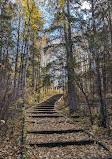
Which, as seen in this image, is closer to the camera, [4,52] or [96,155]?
[96,155]

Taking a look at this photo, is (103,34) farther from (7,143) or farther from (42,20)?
(42,20)

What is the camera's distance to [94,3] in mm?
6363

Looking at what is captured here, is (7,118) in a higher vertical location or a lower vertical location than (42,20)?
lower

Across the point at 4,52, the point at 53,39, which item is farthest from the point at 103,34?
the point at 4,52

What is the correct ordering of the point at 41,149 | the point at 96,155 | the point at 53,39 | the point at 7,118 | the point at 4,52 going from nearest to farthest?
the point at 96,155 → the point at 41,149 → the point at 7,118 → the point at 53,39 → the point at 4,52

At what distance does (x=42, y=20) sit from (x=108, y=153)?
1004 cm

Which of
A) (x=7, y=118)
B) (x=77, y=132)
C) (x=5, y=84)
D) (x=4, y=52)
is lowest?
(x=77, y=132)

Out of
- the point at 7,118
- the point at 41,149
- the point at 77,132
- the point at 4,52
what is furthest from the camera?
the point at 4,52

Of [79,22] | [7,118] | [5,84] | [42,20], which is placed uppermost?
[42,20]

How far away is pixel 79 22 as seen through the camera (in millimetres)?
8055

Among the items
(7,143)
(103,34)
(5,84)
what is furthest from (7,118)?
(103,34)

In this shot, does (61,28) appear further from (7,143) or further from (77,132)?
(7,143)

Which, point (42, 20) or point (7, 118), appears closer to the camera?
point (7, 118)

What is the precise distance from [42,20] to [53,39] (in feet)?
6.79
